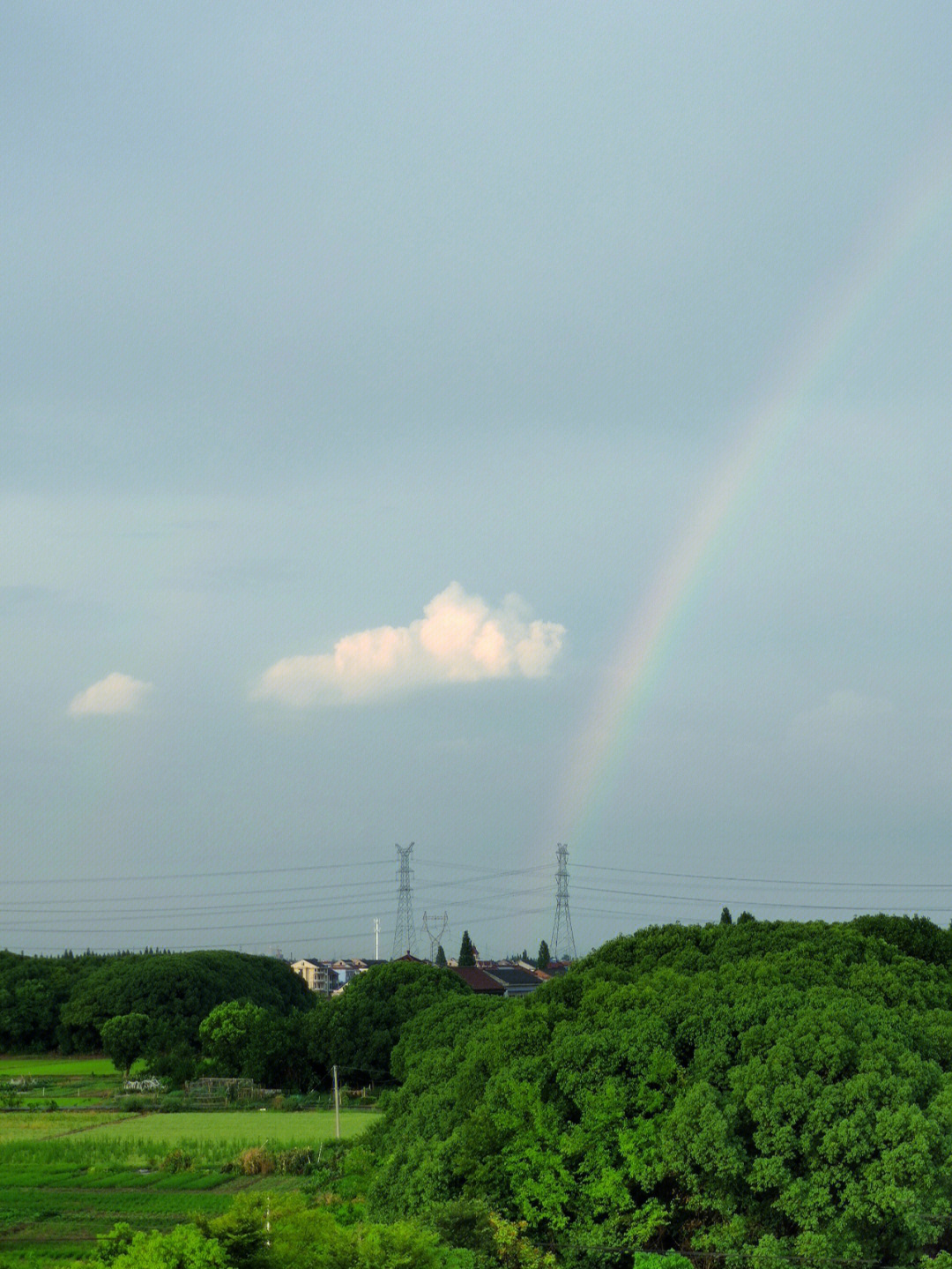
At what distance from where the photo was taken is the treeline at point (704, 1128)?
71.2 ft

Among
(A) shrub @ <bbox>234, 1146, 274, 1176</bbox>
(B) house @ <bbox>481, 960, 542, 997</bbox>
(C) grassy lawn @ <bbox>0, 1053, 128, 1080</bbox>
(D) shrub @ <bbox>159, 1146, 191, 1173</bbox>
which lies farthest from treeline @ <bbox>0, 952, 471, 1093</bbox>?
(B) house @ <bbox>481, 960, 542, 997</bbox>

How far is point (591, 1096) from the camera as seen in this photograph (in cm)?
2398

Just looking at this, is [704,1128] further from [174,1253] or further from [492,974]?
[492,974]

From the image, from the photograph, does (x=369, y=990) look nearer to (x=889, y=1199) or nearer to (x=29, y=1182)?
(x=29, y=1182)

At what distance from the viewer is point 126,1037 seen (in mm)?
60531

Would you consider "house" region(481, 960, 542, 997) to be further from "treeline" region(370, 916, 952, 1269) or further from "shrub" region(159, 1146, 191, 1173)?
"treeline" region(370, 916, 952, 1269)

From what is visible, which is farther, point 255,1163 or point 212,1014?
point 212,1014

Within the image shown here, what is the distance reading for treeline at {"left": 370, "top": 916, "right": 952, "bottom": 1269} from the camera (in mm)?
21688

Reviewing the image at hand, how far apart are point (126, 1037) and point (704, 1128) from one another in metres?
44.5

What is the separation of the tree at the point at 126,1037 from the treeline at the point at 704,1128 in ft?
119

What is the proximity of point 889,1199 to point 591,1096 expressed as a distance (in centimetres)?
546

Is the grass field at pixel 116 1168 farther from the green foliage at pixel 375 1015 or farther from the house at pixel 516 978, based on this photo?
the house at pixel 516 978

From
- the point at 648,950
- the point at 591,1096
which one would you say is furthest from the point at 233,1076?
the point at 591,1096

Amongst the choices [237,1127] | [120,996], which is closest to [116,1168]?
[237,1127]
